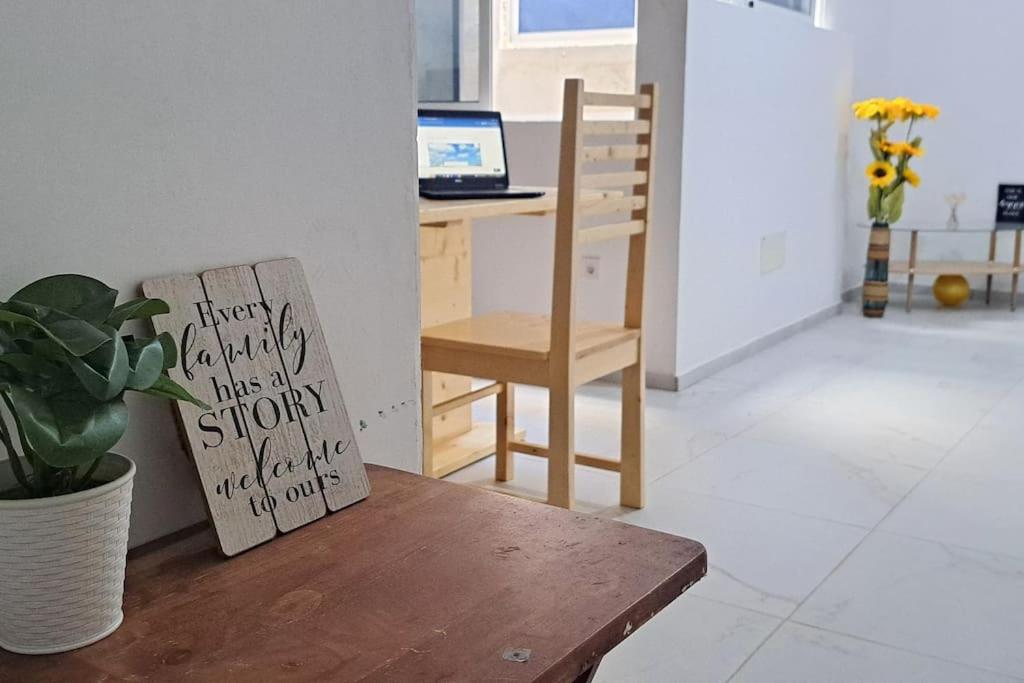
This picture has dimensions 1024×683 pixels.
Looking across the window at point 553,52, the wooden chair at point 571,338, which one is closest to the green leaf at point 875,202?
the window at point 553,52

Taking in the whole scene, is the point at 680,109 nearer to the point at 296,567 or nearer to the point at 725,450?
the point at 725,450

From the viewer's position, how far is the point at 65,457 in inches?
30.2

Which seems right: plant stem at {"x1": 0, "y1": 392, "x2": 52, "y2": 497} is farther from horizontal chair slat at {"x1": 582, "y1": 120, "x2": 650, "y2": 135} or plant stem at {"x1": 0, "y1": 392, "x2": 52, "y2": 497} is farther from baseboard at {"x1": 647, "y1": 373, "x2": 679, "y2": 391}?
Result: baseboard at {"x1": 647, "y1": 373, "x2": 679, "y2": 391}

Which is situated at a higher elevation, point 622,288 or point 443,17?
→ point 443,17

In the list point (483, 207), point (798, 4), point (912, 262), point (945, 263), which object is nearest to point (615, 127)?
point (483, 207)

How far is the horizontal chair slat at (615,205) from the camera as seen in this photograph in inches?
96.9

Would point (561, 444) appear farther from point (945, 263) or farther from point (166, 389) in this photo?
point (945, 263)

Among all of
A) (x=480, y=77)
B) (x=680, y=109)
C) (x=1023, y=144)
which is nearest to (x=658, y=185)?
(x=680, y=109)

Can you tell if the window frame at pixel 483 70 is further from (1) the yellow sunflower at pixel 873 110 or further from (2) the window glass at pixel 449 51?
(1) the yellow sunflower at pixel 873 110

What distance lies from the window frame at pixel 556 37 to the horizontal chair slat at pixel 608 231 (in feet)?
5.05

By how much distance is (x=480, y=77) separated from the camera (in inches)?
161

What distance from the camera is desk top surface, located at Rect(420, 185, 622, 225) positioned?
90.6 inches

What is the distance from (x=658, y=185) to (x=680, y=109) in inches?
10.4

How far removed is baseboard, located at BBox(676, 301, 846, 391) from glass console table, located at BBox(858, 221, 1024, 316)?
0.25 m
